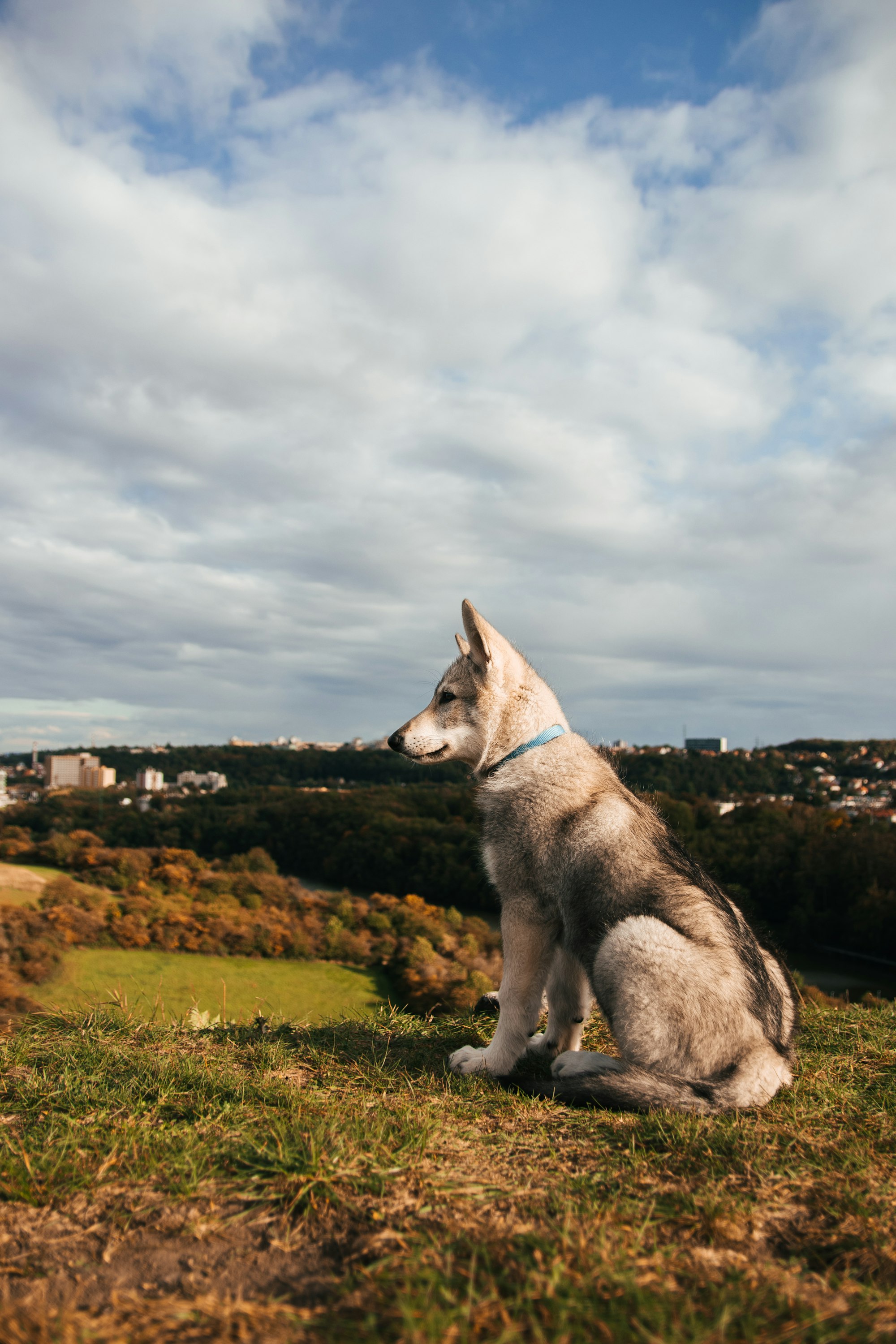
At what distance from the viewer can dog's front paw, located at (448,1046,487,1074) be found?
4855 mm

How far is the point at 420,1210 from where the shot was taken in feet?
9.31

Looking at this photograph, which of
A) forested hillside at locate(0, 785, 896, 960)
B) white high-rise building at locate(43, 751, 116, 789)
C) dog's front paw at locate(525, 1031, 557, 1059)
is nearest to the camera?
dog's front paw at locate(525, 1031, 557, 1059)

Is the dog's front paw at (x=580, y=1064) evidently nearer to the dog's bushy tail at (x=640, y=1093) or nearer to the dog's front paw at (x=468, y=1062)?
the dog's bushy tail at (x=640, y=1093)

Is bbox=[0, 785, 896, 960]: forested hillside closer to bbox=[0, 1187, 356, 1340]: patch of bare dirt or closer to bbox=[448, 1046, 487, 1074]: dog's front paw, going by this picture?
bbox=[448, 1046, 487, 1074]: dog's front paw

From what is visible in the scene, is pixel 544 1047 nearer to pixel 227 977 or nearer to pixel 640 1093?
pixel 640 1093

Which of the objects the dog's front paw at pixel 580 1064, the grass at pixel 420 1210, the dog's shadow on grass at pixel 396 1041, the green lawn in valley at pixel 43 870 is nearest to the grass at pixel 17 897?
the green lawn in valley at pixel 43 870

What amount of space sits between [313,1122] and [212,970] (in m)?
47.4

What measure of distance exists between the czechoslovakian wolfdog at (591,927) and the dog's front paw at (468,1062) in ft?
0.04

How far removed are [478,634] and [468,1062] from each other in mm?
2974

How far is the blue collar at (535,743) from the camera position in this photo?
5477mm

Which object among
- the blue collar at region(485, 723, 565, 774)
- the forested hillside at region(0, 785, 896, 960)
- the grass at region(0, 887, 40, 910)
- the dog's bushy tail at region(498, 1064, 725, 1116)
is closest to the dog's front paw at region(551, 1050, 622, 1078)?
the dog's bushy tail at region(498, 1064, 725, 1116)

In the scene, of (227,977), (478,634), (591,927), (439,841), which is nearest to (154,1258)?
(591,927)

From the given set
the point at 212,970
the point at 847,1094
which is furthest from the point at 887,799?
the point at 847,1094

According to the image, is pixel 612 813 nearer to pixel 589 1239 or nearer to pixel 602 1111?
pixel 602 1111
